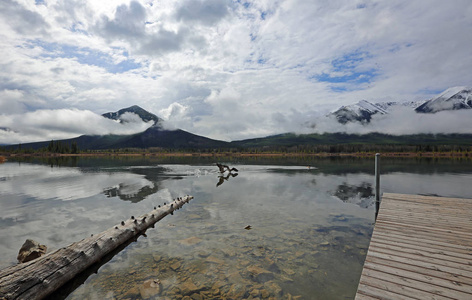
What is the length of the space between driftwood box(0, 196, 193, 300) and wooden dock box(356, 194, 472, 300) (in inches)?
350

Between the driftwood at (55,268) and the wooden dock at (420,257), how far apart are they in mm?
8895

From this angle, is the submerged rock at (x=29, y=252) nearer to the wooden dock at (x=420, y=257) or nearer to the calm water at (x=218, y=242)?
the calm water at (x=218, y=242)

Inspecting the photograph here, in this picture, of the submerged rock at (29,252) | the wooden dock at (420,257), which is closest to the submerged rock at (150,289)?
the submerged rock at (29,252)

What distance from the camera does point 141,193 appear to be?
2544 centimetres

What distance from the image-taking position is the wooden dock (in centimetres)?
557

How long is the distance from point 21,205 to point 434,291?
2579 cm

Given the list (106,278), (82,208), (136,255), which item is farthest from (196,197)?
(106,278)

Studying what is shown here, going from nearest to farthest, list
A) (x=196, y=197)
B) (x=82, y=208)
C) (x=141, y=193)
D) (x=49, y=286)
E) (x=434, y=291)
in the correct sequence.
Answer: (x=434, y=291), (x=49, y=286), (x=82, y=208), (x=196, y=197), (x=141, y=193)

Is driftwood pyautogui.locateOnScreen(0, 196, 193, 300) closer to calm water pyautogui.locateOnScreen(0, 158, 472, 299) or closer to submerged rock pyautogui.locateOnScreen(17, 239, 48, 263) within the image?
calm water pyautogui.locateOnScreen(0, 158, 472, 299)

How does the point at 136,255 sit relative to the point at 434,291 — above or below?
below

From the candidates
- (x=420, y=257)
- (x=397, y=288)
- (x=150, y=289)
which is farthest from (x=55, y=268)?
(x=420, y=257)

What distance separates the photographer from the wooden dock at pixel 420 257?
557cm

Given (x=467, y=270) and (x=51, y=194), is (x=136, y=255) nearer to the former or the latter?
(x=467, y=270)

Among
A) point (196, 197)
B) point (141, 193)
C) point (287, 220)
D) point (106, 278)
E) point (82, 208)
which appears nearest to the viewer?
point (106, 278)
